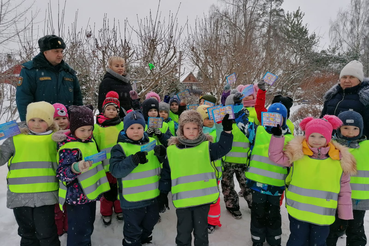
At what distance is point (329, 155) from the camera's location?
231cm

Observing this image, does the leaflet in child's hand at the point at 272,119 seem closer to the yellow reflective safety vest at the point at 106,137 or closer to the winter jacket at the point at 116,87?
the yellow reflective safety vest at the point at 106,137

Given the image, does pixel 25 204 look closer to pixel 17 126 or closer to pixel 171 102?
pixel 17 126

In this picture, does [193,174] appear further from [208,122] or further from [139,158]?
[208,122]

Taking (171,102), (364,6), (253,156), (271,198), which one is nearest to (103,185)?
(253,156)

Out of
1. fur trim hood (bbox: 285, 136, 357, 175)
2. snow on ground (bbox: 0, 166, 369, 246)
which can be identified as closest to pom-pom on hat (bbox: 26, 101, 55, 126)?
snow on ground (bbox: 0, 166, 369, 246)

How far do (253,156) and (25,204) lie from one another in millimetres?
2692

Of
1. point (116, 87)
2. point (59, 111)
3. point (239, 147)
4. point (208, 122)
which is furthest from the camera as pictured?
point (116, 87)

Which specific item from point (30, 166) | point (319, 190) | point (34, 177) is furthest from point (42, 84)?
Answer: point (319, 190)

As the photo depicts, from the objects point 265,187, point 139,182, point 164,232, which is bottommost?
point 164,232

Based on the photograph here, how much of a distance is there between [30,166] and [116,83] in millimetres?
1912

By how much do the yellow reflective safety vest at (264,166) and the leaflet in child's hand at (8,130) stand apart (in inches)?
107

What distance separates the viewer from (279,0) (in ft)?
A: 56.4

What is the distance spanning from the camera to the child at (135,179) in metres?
2.50

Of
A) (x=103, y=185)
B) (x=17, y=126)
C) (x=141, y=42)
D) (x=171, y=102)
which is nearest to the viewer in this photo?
(x=17, y=126)
